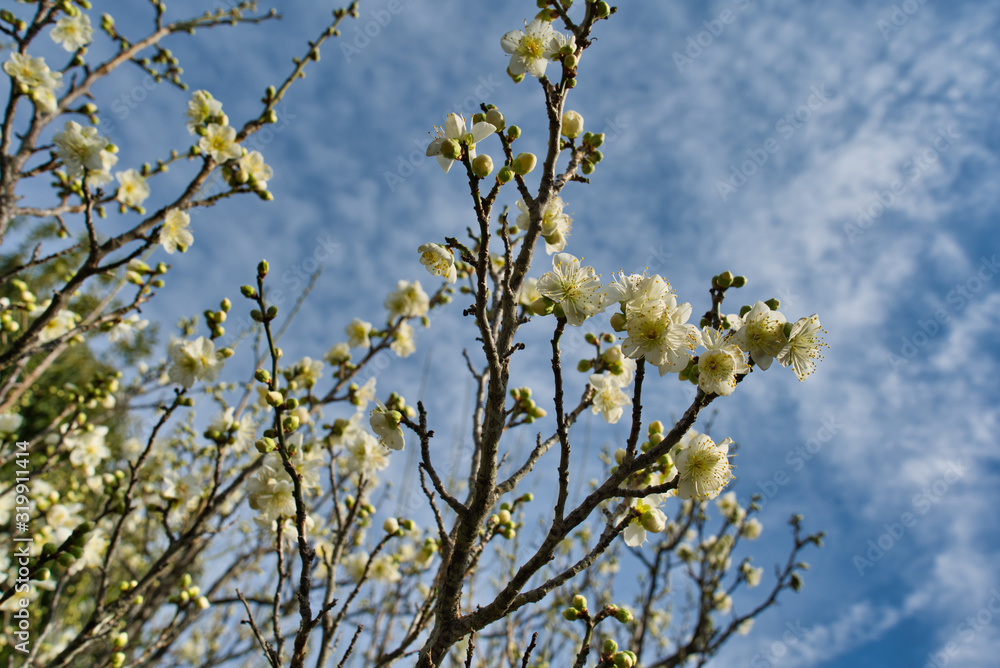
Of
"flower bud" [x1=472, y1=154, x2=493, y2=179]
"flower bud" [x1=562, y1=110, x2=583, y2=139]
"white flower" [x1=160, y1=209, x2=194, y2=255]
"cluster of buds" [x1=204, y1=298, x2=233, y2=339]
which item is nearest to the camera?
"flower bud" [x1=472, y1=154, x2=493, y2=179]

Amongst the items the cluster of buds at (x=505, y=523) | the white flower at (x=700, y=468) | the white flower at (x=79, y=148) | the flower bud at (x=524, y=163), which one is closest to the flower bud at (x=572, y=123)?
the flower bud at (x=524, y=163)

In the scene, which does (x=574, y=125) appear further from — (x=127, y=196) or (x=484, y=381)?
(x=127, y=196)

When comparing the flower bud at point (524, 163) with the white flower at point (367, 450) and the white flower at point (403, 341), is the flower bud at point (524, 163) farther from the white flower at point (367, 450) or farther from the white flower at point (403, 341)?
the white flower at point (403, 341)

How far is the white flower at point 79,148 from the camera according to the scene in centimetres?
274

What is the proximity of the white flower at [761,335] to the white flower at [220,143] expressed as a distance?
2.88 m

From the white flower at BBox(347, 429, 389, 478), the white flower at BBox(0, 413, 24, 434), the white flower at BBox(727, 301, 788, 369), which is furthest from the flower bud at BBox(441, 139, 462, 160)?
the white flower at BBox(0, 413, 24, 434)

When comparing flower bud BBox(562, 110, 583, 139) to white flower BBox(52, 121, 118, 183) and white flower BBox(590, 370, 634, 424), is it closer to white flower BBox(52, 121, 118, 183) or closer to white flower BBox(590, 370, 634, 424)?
white flower BBox(590, 370, 634, 424)

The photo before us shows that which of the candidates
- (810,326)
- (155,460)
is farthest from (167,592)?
(810,326)

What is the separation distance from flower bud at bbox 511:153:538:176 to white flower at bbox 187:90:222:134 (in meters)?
2.42

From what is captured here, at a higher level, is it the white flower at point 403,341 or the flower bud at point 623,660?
the white flower at point 403,341

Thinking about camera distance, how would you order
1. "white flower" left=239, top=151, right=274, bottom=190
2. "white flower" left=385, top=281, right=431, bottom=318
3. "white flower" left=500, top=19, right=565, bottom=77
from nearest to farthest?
1. "white flower" left=500, top=19, right=565, bottom=77
2. "white flower" left=239, top=151, right=274, bottom=190
3. "white flower" left=385, top=281, right=431, bottom=318

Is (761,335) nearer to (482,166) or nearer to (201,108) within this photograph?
(482,166)

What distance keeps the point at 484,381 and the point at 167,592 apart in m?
2.33

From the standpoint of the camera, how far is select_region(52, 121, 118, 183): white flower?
8.98 ft
